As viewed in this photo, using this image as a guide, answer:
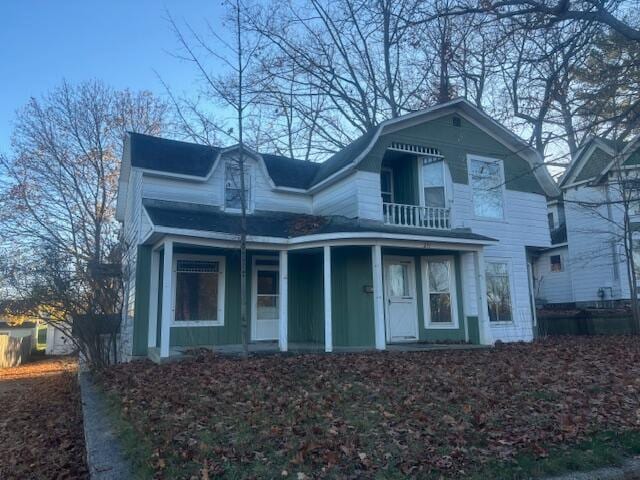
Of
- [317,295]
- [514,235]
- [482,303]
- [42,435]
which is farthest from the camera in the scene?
[514,235]

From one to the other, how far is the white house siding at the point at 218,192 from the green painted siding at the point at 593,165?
14.3m

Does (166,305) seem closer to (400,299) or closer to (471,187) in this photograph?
(400,299)

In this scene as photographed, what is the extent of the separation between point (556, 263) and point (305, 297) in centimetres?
1785

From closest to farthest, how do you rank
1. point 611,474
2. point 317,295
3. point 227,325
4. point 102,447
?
1. point 611,474
2. point 102,447
3. point 227,325
4. point 317,295

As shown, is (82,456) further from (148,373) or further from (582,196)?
(582,196)

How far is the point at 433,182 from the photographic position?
14.0 m

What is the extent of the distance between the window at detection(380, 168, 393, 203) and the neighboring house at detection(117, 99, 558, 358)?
45 mm

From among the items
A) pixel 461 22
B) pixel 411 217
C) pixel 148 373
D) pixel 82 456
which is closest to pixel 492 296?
pixel 411 217

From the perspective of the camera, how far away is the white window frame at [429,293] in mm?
13219

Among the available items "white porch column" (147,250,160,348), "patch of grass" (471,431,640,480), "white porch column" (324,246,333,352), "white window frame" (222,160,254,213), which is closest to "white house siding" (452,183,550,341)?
"white porch column" (324,246,333,352)

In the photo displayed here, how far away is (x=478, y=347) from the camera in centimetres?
1202

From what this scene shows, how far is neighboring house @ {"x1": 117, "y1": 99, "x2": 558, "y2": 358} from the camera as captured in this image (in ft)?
→ 38.7

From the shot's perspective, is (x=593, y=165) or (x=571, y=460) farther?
(x=593, y=165)

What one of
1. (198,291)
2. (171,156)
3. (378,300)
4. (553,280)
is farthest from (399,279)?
(553,280)
